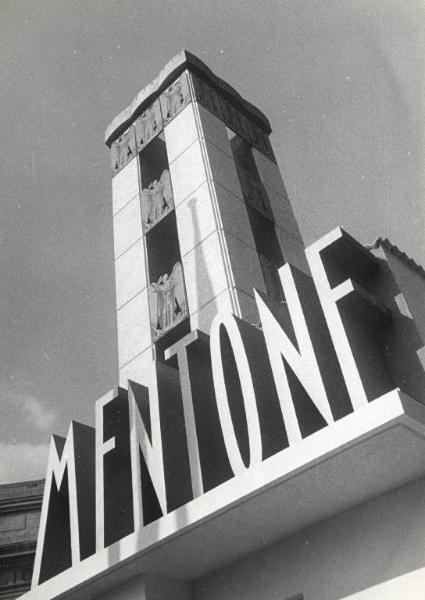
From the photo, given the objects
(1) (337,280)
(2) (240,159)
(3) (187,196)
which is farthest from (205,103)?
(1) (337,280)

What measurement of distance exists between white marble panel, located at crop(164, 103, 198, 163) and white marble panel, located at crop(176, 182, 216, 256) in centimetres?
201

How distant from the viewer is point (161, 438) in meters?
7.98

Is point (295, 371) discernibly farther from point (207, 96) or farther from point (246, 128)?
point (246, 128)

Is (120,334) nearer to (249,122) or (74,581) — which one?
(74,581)

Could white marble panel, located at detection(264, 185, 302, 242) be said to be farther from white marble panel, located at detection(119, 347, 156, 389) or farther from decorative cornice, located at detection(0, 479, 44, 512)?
decorative cornice, located at detection(0, 479, 44, 512)

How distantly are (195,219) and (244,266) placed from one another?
195cm

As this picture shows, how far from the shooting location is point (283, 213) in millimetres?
16516

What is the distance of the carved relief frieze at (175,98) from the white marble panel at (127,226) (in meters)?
2.76

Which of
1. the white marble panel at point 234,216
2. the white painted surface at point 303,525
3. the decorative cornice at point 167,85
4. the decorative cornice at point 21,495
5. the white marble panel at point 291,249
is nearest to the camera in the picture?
the white painted surface at point 303,525

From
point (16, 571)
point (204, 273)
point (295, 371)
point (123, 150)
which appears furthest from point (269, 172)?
point (16, 571)

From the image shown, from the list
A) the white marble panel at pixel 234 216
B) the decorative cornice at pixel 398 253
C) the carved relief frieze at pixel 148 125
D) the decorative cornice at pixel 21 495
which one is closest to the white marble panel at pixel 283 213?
the white marble panel at pixel 234 216

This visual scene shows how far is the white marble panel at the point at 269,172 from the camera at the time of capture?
17.3 metres

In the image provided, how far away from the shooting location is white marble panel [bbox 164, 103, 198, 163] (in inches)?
624

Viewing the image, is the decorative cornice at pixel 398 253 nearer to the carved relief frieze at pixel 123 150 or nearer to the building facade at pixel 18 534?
the carved relief frieze at pixel 123 150
